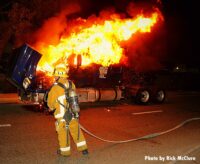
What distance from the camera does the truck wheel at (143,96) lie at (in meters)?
16.2

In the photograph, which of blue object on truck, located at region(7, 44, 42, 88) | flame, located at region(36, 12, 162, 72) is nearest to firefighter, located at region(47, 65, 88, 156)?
blue object on truck, located at region(7, 44, 42, 88)

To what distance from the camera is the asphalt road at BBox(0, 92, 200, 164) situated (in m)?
7.01

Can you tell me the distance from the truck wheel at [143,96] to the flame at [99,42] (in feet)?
7.32

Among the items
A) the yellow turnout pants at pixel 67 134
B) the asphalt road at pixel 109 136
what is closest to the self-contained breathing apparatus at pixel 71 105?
the yellow turnout pants at pixel 67 134

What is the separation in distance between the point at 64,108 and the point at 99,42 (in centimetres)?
1149

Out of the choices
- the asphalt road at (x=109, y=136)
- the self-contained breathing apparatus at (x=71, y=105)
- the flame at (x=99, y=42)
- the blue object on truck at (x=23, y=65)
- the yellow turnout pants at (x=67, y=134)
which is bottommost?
the asphalt road at (x=109, y=136)

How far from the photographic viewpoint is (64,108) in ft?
21.4

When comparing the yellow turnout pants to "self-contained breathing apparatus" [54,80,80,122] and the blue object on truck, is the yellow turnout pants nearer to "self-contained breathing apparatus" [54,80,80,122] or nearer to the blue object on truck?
"self-contained breathing apparatus" [54,80,80,122]

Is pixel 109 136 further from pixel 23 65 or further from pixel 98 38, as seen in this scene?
pixel 98 38

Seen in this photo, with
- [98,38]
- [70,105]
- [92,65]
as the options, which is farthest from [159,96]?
[70,105]

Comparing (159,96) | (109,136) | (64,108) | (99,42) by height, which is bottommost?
(109,136)

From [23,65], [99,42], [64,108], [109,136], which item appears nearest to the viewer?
[64,108]

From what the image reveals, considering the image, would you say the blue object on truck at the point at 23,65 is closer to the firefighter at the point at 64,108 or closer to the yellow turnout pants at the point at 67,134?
the firefighter at the point at 64,108

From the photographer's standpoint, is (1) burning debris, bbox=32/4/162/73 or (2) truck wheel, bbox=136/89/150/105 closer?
(2) truck wheel, bbox=136/89/150/105
